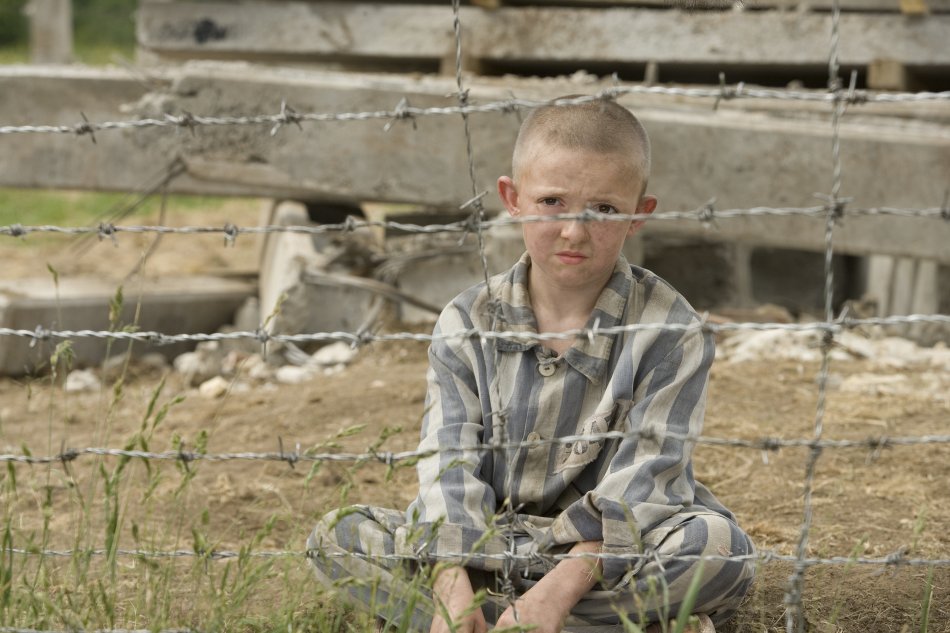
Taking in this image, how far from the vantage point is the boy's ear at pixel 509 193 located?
8.95 feet

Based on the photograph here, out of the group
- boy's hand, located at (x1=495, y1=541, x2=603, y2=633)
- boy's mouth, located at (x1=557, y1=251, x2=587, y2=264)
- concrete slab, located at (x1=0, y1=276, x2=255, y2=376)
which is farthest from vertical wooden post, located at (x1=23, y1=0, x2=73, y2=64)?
boy's hand, located at (x1=495, y1=541, x2=603, y2=633)

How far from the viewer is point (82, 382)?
18.5 feet

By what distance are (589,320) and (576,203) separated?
0.26 meters

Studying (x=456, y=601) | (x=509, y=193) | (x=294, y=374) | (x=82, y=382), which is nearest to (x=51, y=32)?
(x=82, y=382)

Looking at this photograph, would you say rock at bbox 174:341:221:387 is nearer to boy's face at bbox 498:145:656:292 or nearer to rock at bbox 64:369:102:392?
rock at bbox 64:369:102:392

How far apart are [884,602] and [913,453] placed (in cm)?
132

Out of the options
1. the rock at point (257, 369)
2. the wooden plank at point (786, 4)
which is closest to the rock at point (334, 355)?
the rock at point (257, 369)

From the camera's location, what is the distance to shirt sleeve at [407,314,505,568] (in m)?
2.52

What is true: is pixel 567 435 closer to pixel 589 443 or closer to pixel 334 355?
pixel 589 443

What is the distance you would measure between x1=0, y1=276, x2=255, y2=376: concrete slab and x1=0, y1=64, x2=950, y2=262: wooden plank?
56 cm

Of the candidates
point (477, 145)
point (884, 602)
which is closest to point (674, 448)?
point (884, 602)

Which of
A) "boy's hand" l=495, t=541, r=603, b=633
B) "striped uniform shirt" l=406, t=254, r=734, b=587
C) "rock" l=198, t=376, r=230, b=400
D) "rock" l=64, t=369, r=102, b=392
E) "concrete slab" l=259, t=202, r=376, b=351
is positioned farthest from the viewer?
"concrete slab" l=259, t=202, r=376, b=351

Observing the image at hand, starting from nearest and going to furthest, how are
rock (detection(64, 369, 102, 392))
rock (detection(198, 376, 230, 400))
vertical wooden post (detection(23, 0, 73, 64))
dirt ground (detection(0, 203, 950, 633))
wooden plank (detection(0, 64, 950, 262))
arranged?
dirt ground (detection(0, 203, 950, 633)) → wooden plank (detection(0, 64, 950, 262)) → rock (detection(198, 376, 230, 400)) → rock (detection(64, 369, 102, 392)) → vertical wooden post (detection(23, 0, 73, 64))

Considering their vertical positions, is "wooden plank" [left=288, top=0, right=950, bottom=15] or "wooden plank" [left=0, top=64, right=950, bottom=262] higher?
"wooden plank" [left=288, top=0, right=950, bottom=15]
